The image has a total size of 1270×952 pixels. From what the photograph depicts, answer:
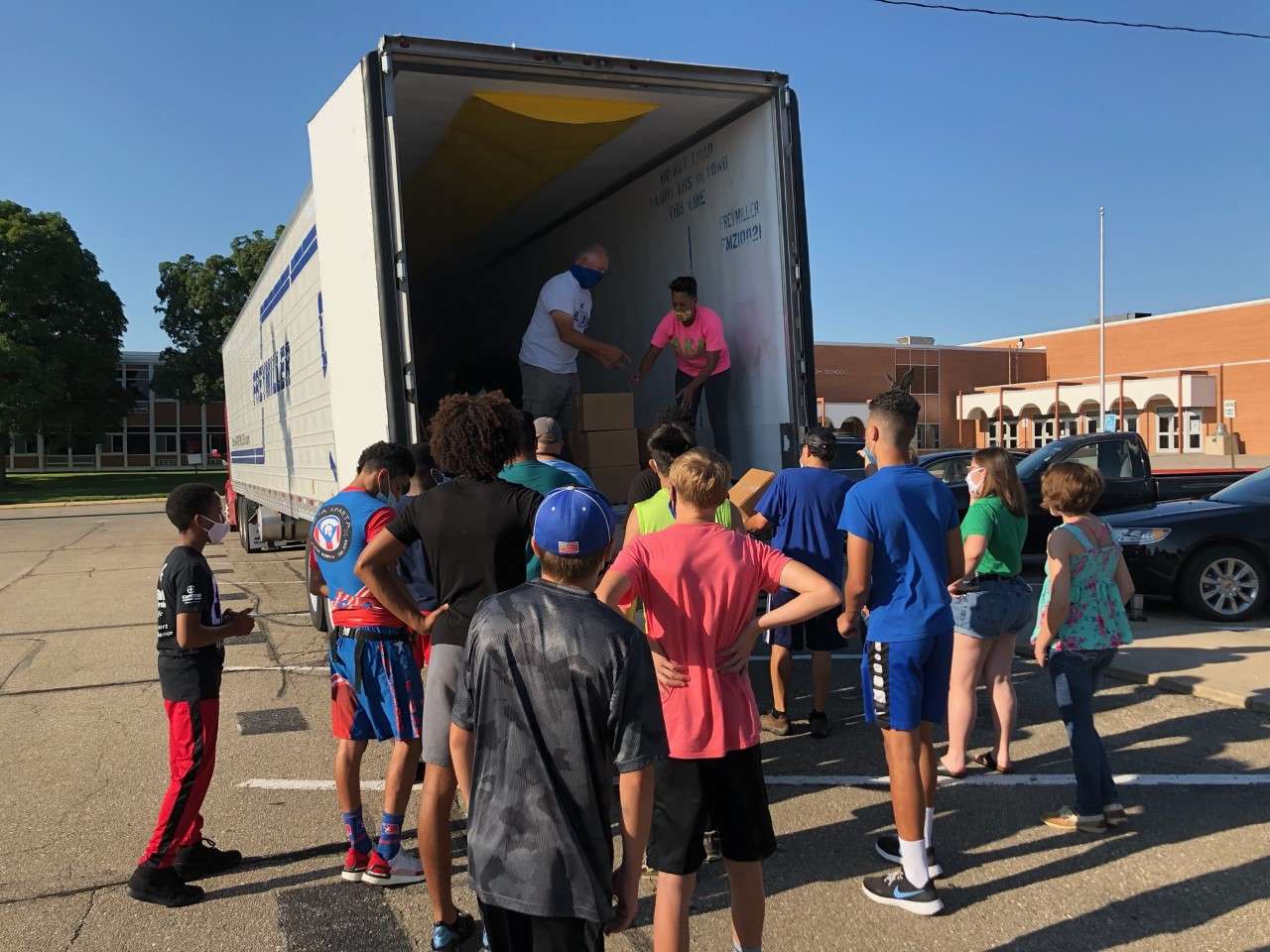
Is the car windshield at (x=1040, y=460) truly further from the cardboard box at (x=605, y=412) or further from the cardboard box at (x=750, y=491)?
the cardboard box at (x=750, y=491)

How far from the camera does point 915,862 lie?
3.50 metres

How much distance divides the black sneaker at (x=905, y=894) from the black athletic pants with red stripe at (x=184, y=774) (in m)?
2.64

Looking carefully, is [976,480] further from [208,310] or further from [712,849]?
[208,310]

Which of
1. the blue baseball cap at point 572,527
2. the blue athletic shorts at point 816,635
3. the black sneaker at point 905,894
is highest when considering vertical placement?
the blue baseball cap at point 572,527

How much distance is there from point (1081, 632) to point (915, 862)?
1329mm

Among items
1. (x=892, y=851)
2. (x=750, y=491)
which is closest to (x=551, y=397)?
(x=750, y=491)

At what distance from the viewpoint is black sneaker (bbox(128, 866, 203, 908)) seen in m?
3.65

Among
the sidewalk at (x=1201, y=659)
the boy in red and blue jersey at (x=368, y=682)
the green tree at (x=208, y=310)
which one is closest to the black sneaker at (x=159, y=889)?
the boy in red and blue jersey at (x=368, y=682)

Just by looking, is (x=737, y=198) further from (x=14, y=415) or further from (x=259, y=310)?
(x=14, y=415)

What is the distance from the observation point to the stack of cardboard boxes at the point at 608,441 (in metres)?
7.18

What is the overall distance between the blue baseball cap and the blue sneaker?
1.79 meters

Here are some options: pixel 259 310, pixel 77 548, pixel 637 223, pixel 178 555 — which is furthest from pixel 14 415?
pixel 178 555

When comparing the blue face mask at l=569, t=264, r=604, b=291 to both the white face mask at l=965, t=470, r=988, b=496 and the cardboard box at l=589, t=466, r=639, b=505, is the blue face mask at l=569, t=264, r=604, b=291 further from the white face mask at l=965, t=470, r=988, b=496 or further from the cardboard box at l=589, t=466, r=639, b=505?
the white face mask at l=965, t=470, r=988, b=496

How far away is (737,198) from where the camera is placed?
678 centimetres
